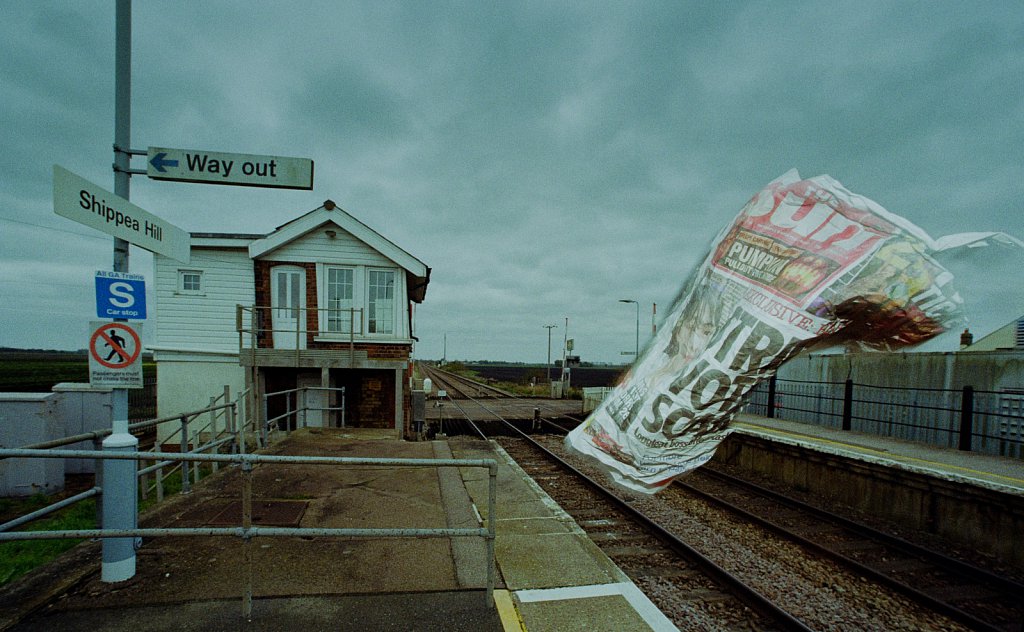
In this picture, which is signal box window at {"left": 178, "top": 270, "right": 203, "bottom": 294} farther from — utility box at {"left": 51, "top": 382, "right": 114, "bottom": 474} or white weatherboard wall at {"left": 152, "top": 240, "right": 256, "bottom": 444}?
utility box at {"left": 51, "top": 382, "right": 114, "bottom": 474}

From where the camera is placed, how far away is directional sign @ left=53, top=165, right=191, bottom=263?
2917mm

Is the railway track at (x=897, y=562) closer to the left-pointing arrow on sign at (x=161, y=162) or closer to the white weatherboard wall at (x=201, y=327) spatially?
the left-pointing arrow on sign at (x=161, y=162)

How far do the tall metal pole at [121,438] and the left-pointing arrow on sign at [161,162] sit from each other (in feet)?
0.56

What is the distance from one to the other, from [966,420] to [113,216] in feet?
40.4

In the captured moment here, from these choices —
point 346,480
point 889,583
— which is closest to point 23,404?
point 346,480

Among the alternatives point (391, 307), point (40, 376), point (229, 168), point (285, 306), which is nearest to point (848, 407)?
point (391, 307)

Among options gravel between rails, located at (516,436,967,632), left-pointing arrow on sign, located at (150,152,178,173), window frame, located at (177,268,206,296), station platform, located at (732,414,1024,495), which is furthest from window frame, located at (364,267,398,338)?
left-pointing arrow on sign, located at (150,152,178,173)

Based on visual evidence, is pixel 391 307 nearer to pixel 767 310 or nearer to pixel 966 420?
pixel 767 310

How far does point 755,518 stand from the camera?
6.64m

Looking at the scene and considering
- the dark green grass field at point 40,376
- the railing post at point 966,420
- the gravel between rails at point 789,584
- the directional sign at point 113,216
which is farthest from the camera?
the dark green grass field at point 40,376

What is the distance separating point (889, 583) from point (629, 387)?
3.85 meters

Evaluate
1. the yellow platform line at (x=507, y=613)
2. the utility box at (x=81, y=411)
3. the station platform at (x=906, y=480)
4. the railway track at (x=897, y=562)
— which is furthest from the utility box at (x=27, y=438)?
the railway track at (x=897, y=562)

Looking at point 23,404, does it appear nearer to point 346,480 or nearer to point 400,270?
point 346,480

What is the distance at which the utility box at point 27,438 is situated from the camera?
8.08m
